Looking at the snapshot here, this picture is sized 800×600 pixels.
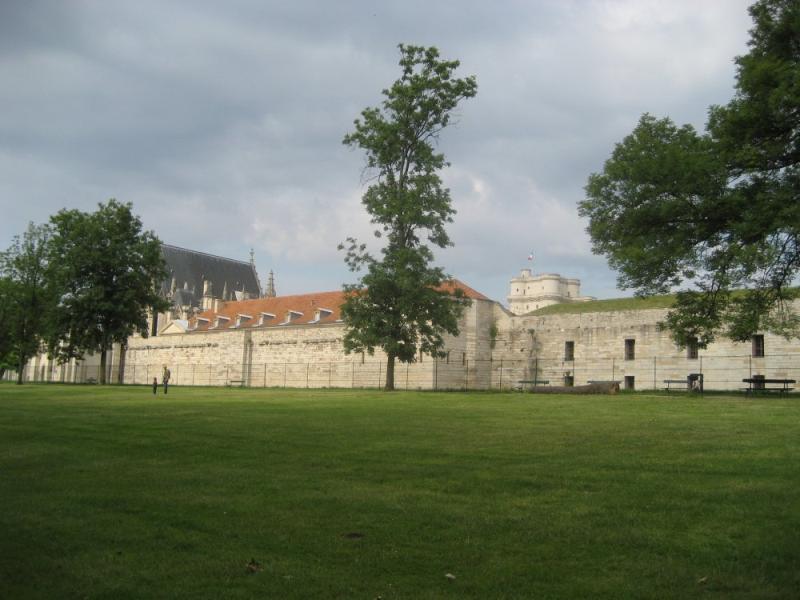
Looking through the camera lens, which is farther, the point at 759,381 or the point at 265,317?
the point at 265,317

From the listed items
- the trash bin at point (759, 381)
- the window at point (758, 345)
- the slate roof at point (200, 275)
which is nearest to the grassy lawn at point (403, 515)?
the trash bin at point (759, 381)

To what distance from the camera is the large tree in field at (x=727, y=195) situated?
840 inches

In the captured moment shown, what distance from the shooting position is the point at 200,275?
318 feet

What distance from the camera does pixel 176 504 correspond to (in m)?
8.02

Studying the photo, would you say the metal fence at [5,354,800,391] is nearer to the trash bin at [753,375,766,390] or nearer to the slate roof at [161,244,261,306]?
the trash bin at [753,375,766,390]

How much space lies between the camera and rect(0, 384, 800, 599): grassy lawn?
554 centimetres

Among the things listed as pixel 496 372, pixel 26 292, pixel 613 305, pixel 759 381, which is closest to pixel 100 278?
pixel 26 292

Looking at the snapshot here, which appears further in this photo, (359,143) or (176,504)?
(359,143)

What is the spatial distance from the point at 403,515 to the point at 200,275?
307 feet

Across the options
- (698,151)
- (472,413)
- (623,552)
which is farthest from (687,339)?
(623,552)

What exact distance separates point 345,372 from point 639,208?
37.9 meters

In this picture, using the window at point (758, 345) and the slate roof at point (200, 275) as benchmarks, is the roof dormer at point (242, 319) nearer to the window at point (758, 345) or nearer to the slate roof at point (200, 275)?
the slate roof at point (200, 275)

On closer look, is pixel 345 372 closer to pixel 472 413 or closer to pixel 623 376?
pixel 623 376

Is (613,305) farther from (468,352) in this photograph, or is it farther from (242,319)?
(242,319)
